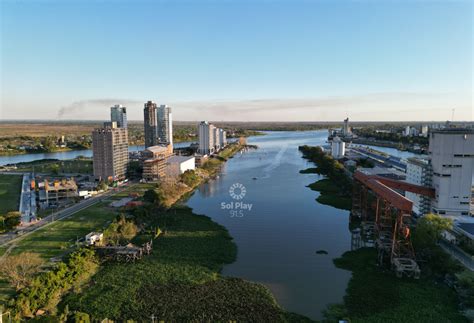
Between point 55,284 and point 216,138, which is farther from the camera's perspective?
point 216,138

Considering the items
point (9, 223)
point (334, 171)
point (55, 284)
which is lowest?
point (55, 284)

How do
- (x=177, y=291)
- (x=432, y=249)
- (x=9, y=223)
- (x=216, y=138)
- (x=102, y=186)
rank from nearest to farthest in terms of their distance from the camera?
(x=177, y=291)
(x=432, y=249)
(x=9, y=223)
(x=102, y=186)
(x=216, y=138)

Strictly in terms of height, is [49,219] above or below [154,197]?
below

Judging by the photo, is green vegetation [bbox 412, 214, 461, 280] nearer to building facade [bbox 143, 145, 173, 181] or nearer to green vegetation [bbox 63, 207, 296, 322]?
green vegetation [bbox 63, 207, 296, 322]

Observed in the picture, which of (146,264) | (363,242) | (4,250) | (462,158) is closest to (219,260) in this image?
(146,264)

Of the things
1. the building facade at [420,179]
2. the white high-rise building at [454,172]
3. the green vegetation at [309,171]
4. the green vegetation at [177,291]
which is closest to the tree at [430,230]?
the white high-rise building at [454,172]

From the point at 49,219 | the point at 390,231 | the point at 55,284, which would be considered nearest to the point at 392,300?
the point at 390,231

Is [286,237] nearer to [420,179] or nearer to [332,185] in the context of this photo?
[420,179]
